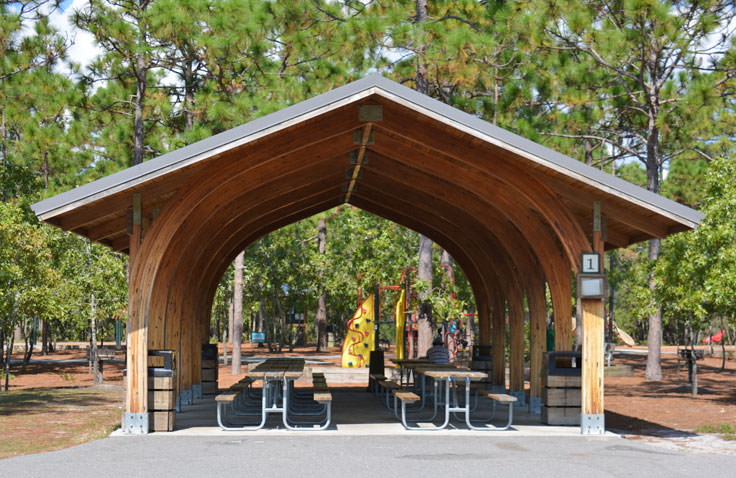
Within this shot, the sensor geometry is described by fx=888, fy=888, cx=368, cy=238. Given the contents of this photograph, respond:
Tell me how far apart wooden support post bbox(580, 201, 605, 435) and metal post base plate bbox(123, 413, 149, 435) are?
5.13 metres

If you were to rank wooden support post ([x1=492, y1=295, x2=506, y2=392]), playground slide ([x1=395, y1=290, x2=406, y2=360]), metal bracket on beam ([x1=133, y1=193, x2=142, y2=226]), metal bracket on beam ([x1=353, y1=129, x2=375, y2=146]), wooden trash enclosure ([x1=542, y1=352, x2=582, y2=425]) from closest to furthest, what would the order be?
metal bracket on beam ([x1=133, y1=193, x2=142, y2=226]) < wooden trash enclosure ([x1=542, y1=352, x2=582, y2=425]) < metal bracket on beam ([x1=353, y1=129, x2=375, y2=146]) < wooden support post ([x1=492, y1=295, x2=506, y2=392]) < playground slide ([x1=395, y1=290, x2=406, y2=360])

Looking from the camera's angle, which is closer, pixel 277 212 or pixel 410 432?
pixel 410 432

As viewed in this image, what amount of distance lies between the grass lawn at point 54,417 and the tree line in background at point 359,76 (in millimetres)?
2020

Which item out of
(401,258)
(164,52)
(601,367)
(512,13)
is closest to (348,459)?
(601,367)

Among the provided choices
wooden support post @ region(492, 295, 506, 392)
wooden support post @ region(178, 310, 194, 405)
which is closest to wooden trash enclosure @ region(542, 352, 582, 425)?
wooden support post @ region(492, 295, 506, 392)

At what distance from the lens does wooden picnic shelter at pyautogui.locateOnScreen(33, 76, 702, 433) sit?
9617 millimetres

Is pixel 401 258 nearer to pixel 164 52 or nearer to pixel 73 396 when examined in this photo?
pixel 164 52

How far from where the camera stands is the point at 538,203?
413 inches

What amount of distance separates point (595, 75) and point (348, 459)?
15.7 m

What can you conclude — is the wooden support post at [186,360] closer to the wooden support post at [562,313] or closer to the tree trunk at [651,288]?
the wooden support post at [562,313]

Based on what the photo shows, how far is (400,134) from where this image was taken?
1066cm

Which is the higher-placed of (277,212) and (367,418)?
(277,212)

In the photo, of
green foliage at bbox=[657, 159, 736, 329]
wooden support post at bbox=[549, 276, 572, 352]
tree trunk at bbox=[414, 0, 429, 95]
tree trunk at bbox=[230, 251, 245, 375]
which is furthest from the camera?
tree trunk at bbox=[230, 251, 245, 375]

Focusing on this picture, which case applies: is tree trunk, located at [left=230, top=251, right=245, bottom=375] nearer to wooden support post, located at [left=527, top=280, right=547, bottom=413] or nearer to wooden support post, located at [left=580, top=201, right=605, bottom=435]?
wooden support post, located at [left=527, top=280, right=547, bottom=413]
